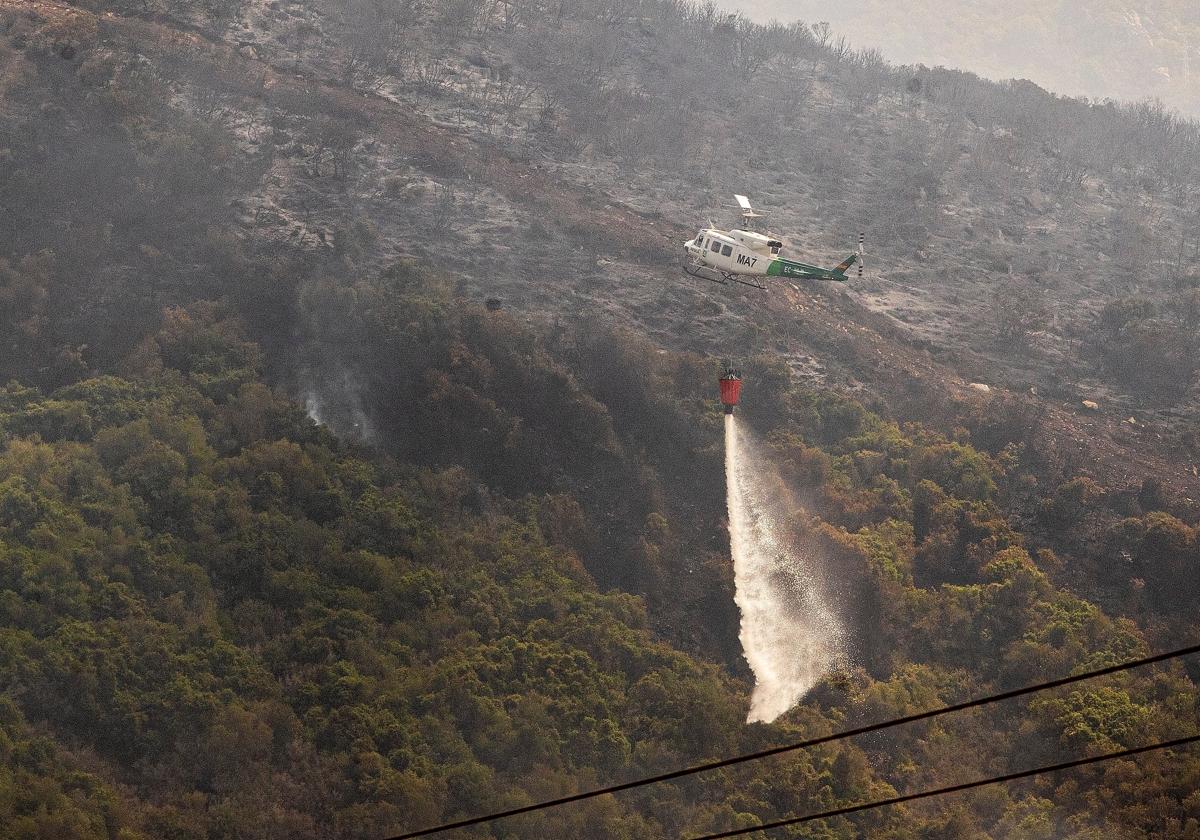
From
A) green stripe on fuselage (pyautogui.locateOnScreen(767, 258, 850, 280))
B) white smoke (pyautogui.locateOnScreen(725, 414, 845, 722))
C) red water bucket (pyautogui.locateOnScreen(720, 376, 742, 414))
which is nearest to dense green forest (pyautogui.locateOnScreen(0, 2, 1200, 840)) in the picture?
white smoke (pyautogui.locateOnScreen(725, 414, 845, 722))

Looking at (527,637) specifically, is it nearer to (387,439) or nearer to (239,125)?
(387,439)

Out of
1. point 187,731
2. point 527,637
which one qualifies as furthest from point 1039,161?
point 187,731

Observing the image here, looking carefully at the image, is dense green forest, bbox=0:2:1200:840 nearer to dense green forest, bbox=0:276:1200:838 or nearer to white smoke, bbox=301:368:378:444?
dense green forest, bbox=0:276:1200:838

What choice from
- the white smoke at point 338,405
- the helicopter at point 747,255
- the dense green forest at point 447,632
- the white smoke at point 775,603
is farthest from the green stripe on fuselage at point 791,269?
the white smoke at point 338,405

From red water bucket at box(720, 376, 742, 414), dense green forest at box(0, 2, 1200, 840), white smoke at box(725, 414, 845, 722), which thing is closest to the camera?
dense green forest at box(0, 2, 1200, 840)

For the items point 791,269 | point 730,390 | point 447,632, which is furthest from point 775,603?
point 791,269

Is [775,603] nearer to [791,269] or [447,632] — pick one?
[447,632]

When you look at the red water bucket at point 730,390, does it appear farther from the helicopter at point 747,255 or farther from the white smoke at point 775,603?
the white smoke at point 775,603
